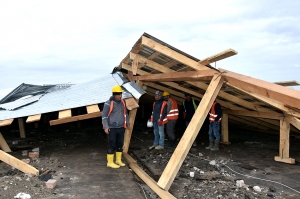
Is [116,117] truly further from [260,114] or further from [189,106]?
[260,114]

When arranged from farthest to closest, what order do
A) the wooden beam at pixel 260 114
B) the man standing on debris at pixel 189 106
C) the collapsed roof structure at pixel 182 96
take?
the man standing on debris at pixel 189 106
the wooden beam at pixel 260 114
the collapsed roof structure at pixel 182 96

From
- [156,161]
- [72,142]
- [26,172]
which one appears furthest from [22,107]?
[156,161]

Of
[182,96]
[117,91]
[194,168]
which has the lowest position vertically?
[194,168]

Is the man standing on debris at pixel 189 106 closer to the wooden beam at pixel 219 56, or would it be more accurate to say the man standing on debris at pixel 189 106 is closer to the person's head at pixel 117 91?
the person's head at pixel 117 91

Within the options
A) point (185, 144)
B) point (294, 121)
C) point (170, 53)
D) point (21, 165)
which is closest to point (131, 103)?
point (170, 53)

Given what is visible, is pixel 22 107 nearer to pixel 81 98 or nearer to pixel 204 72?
pixel 81 98

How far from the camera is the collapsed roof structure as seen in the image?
407 cm

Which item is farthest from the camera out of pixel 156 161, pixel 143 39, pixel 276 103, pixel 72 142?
pixel 72 142

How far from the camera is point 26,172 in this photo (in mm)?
5012

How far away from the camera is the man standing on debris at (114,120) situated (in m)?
5.54

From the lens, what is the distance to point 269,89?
3.35 m

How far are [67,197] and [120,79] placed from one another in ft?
13.5

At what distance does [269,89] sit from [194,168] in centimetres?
264

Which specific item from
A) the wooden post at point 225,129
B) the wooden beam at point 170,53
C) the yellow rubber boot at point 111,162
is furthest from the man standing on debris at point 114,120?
the wooden post at point 225,129
